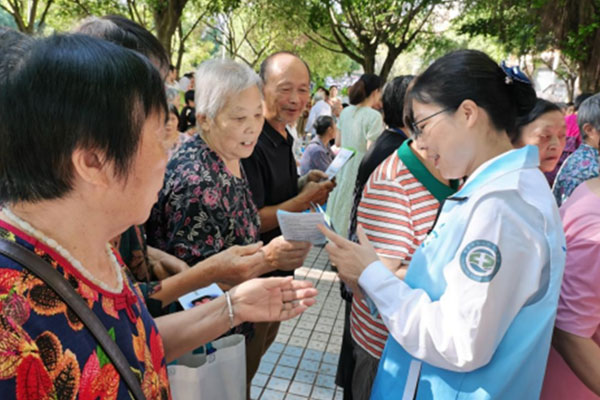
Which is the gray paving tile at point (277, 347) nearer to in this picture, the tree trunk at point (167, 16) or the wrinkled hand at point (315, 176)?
the wrinkled hand at point (315, 176)

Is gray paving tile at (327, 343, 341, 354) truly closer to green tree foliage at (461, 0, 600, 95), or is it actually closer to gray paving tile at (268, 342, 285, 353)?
Answer: gray paving tile at (268, 342, 285, 353)

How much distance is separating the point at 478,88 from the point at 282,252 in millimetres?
1005

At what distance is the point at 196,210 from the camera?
188cm

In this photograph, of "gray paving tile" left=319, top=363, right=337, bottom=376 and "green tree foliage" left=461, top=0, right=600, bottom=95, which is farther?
"green tree foliage" left=461, top=0, right=600, bottom=95

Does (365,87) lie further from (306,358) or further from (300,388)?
(300,388)

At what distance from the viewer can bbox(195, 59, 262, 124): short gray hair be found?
2102 millimetres

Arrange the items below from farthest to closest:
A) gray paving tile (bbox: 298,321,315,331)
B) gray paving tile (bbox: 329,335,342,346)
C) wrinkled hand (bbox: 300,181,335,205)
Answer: gray paving tile (bbox: 298,321,315,331) → gray paving tile (bbox: 329,335,342,346) → wrinkled hand (bbox: 300,181,335,205)

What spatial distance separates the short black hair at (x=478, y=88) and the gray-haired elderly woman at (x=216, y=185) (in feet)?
2.83

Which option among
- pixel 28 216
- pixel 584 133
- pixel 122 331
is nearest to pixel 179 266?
pixel 122 331

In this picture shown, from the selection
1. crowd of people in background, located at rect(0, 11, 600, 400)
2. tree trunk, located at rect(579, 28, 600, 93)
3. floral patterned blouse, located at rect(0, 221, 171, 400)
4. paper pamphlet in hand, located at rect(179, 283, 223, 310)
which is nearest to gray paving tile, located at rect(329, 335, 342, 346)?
crowd of people in background, located at rect(0, 11, 600, 400)

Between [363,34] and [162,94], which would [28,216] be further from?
[363,34]

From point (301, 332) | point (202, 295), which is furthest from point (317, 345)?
point (202, 295)

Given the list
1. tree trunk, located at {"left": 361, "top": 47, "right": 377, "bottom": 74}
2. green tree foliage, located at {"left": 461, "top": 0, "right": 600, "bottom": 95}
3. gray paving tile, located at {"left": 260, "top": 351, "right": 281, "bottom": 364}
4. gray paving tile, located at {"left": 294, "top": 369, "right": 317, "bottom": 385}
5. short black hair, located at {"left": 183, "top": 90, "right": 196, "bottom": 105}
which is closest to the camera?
gray paving tile, located at {"left": 294, "top": 369, "right": 317, "bottom": 385}

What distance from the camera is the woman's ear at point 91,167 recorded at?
31.4 inches
